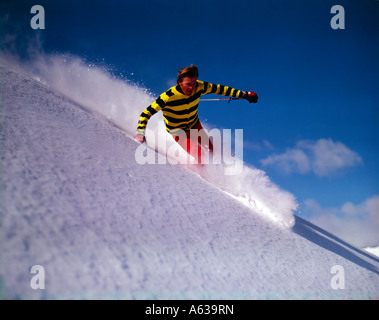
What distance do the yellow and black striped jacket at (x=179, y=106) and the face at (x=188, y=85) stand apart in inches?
2.5

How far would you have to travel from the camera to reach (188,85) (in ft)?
9.05

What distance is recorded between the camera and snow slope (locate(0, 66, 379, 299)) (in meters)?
1.05

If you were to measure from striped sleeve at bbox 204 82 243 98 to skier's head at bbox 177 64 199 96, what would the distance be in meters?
0.37

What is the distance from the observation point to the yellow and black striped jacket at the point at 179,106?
9.12 feet

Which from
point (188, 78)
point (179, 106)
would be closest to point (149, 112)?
point (179, 106)

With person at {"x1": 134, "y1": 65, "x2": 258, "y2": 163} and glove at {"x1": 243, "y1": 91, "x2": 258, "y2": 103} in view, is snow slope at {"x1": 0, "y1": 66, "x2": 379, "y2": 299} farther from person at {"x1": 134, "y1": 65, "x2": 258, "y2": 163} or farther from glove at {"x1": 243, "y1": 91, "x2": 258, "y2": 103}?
glove at {"x1": 243, "y1": 91, "x2": 258, "y2": 103}

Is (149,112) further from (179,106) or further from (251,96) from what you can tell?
(251,96)

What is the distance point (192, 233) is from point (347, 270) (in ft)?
5.19

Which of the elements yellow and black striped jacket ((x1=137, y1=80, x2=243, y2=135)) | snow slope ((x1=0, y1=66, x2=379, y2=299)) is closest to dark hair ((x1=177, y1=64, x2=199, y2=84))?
yellow and black striped jacket ((x1=137, y1=80, x2=243, y2=135))

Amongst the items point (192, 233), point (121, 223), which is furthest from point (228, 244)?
point (121, 223)

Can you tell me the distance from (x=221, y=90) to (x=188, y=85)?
67 centimetres

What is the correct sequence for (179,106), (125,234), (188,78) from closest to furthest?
1. (125,234)
2. (188,78)
3. (179,106)

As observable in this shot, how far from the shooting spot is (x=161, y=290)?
1.11 m

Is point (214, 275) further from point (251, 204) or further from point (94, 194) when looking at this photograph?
point (251, 204)
